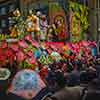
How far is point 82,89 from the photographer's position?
450 cm

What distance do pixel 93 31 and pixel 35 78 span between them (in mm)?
6767

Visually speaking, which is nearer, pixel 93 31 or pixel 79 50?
pixel 79 50

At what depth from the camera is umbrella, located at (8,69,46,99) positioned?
15.6ft

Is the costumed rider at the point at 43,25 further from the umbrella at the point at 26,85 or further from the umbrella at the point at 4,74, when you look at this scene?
the umbrella at the point at 26,85

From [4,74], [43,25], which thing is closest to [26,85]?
[4,74]

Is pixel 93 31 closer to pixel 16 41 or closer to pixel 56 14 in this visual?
pixel 56 14

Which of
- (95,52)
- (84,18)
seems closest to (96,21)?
(84,18)

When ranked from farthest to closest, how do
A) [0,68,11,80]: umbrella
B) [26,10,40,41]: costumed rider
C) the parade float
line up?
[26,10,40,41]: costumed rider → the parade float → [0,68,11,80]: umbrella

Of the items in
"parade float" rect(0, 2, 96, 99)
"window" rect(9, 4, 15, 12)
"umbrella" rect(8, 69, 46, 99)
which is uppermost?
"window" rect(9, 4, 15, 12)

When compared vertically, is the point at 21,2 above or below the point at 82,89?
above

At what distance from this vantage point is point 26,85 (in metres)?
4.83

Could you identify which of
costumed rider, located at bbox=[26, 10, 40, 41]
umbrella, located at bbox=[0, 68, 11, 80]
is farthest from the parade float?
umbrella, located at bbox=[0, 68, 11, 80]

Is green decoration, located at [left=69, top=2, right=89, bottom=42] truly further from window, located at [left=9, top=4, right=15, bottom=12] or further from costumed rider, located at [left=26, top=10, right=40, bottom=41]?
costumed rider, located at [left=26, top=10, right=40, bottom=41]

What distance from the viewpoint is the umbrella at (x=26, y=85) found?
15.6ft
